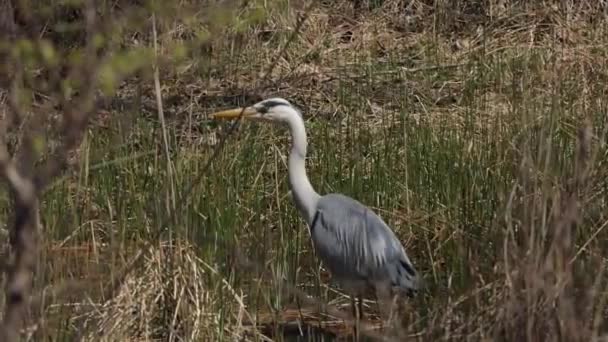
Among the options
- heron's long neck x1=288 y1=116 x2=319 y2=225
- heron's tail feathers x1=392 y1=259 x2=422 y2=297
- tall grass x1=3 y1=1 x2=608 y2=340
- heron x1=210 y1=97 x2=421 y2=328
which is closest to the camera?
tall grass x1=3 y1=1 x2=608 y2=340

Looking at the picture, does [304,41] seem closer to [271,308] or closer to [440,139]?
[440,139]

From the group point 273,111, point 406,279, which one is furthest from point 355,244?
point 273,111

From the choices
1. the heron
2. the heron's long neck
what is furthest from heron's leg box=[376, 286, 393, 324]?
the heron's long neck

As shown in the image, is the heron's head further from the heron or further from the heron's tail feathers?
the heron's tail feathers

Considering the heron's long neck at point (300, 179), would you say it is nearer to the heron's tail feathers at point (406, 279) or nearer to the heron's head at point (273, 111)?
the heron's head at point (273, 111)

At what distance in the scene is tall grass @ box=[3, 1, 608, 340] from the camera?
330 cm

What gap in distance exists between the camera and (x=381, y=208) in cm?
551

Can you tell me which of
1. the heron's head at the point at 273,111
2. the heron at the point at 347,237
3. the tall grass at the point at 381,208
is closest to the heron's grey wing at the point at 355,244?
the heron at the point at 347,237

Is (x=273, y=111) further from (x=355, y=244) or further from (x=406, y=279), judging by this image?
(x=406, y=279)

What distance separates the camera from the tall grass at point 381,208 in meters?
3.30

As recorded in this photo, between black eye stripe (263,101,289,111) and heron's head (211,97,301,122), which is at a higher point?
black eye stripe (263,101,289,111)

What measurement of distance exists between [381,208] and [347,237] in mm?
746

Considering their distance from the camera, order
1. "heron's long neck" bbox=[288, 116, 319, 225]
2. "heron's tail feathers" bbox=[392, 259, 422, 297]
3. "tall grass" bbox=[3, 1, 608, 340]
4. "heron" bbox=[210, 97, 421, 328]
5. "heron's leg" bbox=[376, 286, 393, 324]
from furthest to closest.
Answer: "heron's long neck" bbox=[288, 116, 319, 225] < "heron" bbox=[210, 97, 421, 328] < "heron's tail feathers" bbox=[392, 259, 422, 297] < "heron's leg" bbox=[376, 286, 393, 324] < "tall grass" bbox=[3, 1, 608, 340]

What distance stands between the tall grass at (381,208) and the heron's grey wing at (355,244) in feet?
0.55
